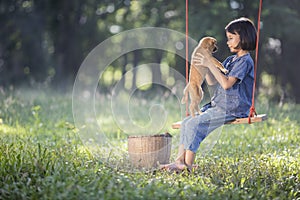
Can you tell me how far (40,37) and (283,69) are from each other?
8.03m

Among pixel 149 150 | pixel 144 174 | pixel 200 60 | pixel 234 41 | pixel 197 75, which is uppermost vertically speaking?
pixel 234 41

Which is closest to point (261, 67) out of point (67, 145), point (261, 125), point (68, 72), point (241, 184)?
point (261, 125)

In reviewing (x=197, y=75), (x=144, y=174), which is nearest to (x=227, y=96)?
(x=197, y=75)

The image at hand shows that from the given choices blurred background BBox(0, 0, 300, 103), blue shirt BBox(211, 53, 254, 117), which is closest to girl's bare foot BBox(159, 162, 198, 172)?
blue shirt BBox(211, 53, 254, 117)

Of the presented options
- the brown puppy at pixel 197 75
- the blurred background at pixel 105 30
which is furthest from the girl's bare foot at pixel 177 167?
the blurred background at pixel 105 30

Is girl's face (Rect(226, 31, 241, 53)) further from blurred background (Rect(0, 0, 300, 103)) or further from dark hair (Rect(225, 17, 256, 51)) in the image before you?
blurred background (Rect(0, 0, 300, 103))

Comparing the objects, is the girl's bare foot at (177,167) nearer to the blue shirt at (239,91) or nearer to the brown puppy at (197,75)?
the brown puppy at (197,75)

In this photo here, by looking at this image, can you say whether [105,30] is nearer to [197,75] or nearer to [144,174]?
[197,75]

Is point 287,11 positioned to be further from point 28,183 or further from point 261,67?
point 28,183

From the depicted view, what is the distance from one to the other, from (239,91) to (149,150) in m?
1.02

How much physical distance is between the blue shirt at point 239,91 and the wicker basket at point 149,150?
2.05 ft

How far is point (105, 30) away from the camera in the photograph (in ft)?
60.3

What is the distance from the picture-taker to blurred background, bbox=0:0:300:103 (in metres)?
11.1

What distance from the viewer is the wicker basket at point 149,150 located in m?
4.62
